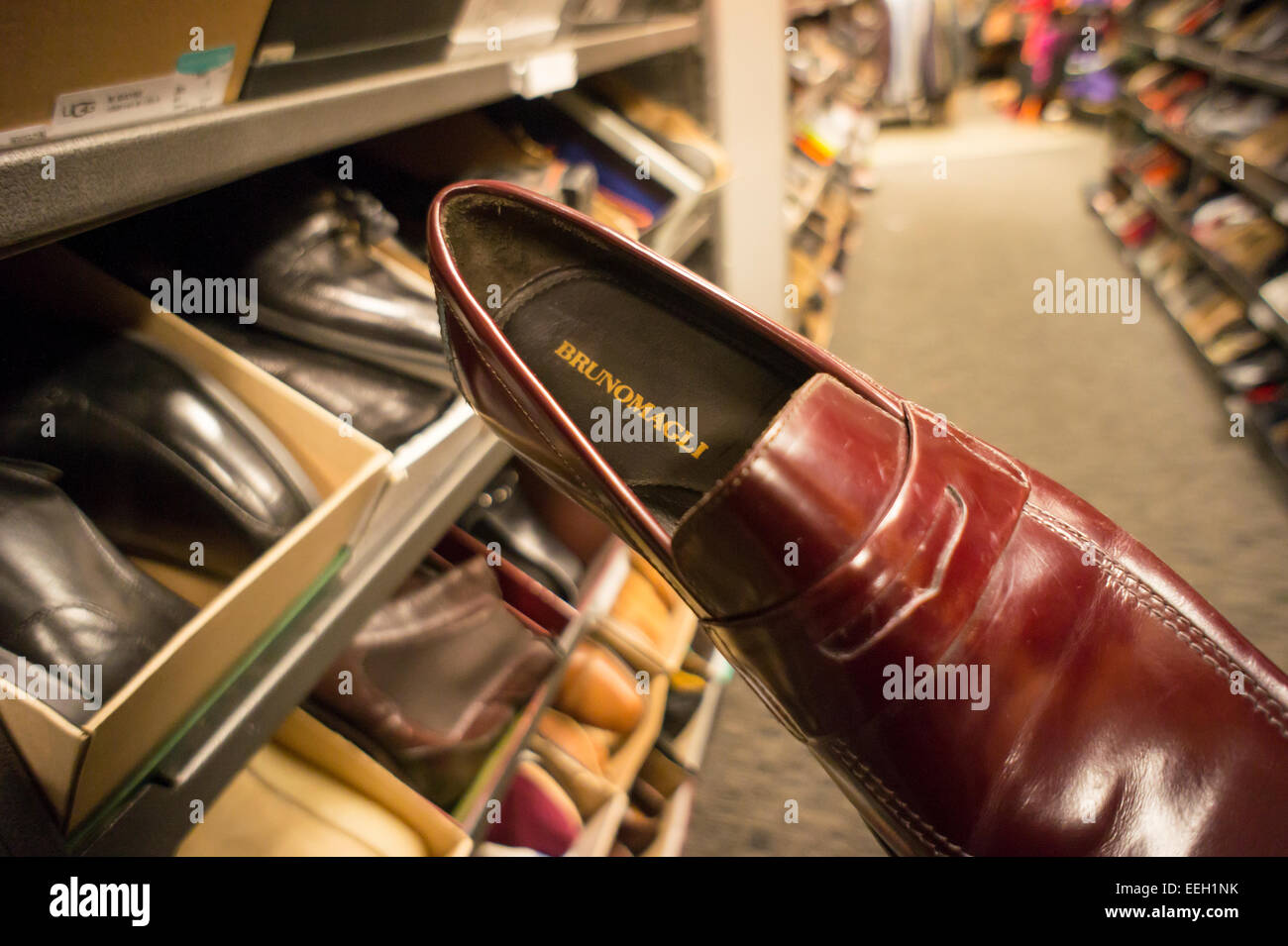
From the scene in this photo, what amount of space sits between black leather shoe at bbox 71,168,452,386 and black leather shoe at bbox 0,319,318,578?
6.0 inches

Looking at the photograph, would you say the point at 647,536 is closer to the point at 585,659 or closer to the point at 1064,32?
the point at 585,659

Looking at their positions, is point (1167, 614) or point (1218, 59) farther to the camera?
point (1218, 59)

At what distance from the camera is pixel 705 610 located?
0.46 metres

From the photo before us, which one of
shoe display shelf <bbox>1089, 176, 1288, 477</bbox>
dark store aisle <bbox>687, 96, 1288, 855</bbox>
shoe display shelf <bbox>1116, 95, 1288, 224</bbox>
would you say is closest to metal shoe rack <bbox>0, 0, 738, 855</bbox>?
dark store aisle <bbox>687, 96, 1288, 855</bbox>

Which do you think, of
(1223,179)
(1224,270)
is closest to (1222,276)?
(1224,270)

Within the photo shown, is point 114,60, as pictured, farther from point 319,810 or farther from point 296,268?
point 319,810

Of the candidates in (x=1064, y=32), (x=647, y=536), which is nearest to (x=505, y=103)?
(x=647, y=536)

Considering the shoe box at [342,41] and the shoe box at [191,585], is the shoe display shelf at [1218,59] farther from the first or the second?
the shoe box at [191,585]

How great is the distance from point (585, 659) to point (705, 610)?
2.04 feet

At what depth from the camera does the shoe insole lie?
64 centimetres

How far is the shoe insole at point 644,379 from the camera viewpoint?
637 mm

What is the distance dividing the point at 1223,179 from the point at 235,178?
143 inches

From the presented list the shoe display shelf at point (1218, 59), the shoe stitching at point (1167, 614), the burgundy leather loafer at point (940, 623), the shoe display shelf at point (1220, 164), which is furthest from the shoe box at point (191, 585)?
the shoe display shelf at point (1218, 59)

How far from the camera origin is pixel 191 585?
1.62 ft
